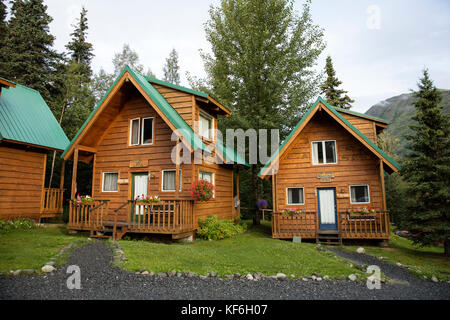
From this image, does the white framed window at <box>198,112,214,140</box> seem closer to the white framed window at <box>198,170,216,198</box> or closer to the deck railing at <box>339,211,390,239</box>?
the white framed window at <box>198,170,216,198</box>

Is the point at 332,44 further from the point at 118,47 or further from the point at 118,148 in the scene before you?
the point at 118,47

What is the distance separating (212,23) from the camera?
2106cm

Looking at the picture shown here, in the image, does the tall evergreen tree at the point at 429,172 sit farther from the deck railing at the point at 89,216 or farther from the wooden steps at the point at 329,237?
the deck railing at the point at 89,216

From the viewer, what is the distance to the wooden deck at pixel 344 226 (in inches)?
486

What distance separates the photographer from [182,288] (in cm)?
572

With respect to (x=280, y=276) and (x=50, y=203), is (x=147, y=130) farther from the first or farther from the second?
(x=280, y=276)

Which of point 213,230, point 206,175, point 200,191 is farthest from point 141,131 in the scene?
point 213,230

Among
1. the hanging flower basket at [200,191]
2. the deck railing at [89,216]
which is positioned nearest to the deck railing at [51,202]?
the deck railing at [89,216]

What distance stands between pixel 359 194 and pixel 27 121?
59.6ft

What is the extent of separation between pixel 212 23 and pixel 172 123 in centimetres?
1314

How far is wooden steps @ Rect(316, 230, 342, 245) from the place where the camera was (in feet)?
41.3

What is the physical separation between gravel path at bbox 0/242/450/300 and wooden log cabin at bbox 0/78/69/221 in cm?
978

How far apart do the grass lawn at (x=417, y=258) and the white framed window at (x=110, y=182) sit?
37.2 ft

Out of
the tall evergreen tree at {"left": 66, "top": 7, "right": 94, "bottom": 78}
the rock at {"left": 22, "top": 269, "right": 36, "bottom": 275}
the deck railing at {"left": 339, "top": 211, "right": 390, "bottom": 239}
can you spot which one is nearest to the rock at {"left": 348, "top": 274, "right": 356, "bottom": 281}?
the deck railing at {"left": 339, "top": 211, "right": 390, "bottom": 239}
